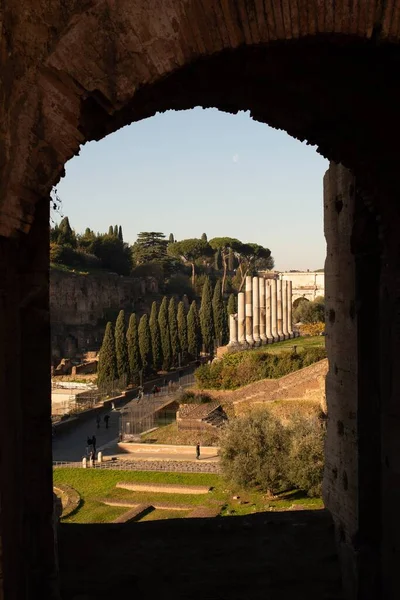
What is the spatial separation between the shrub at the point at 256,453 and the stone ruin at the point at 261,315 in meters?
16.4

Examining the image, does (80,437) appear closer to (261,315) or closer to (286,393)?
(286,393)

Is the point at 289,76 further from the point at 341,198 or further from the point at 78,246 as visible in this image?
the point at 78,246

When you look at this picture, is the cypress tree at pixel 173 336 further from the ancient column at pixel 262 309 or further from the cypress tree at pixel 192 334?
the ancient column at pixel 262 309

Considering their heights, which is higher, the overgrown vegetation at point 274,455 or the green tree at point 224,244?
the green tree at point 224,244

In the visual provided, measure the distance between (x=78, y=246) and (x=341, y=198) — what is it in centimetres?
4806

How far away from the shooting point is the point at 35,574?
14.0 ft

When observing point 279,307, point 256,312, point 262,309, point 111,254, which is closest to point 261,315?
point 262,309

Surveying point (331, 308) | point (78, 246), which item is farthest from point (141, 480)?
point (78, 246)

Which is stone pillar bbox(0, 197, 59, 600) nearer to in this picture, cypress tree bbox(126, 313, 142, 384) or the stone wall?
cypress tree bbox(126, 313, 142, 384)

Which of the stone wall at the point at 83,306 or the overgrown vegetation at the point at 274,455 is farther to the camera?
the stone wall at the point at 83,306

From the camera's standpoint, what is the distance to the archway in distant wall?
8.24 ft

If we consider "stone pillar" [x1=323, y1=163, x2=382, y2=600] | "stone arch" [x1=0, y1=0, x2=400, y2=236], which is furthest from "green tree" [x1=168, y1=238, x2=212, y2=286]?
"stone arch" [x1=0, y1=0, x2=400, y2=236]

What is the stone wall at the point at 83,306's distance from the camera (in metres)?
43.5

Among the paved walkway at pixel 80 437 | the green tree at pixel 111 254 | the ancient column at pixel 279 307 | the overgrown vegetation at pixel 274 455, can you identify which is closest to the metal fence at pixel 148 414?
the paved walkway at pixel 80 437
